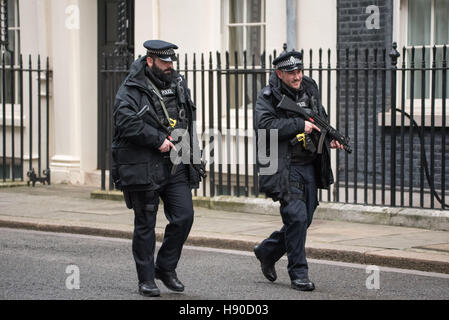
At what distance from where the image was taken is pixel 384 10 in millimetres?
12250

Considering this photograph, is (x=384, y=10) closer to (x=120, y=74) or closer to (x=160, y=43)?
(x=120, y=74)

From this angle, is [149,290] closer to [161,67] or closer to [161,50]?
[161,67]

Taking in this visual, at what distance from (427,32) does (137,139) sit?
6298 millimetres

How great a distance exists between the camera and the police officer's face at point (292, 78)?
766 cm

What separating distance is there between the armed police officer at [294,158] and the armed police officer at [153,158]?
0.66 metres

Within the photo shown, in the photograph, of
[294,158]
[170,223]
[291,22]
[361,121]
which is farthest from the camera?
[291,22]

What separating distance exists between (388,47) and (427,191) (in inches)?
77.1

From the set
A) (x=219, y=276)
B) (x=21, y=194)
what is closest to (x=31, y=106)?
(x=21, y=194)

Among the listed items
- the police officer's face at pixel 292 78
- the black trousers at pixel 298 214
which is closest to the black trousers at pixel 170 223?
the black trousers at pixel 298 214

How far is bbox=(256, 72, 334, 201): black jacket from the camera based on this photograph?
24.8ft

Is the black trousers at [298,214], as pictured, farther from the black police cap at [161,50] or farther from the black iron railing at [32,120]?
the black iron railing at [32,120]

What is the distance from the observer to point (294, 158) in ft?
25.2

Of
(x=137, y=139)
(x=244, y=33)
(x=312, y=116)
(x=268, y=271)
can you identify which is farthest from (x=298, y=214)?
(x=244, y=33)

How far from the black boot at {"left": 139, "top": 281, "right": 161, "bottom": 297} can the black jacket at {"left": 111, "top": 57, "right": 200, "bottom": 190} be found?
0.74m
